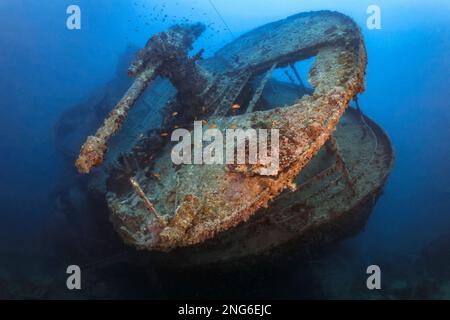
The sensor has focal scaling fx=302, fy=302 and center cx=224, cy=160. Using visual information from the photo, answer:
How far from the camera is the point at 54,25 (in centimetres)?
4447

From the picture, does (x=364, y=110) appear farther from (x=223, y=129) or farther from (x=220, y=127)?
(x=223, y=129)

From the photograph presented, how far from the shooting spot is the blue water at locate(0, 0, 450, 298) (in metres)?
10.3

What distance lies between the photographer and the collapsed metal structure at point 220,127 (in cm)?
401

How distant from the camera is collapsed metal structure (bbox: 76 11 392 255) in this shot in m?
4.01

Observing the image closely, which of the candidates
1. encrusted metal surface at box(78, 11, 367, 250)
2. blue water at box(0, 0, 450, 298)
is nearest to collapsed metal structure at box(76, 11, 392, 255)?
encrusted metal surface at box(78, 11, 367, 250)

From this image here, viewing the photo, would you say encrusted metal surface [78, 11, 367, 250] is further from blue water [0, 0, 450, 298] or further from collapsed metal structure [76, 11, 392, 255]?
blue water [0, 0, 450, 298]

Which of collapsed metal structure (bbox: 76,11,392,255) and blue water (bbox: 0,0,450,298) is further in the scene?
blue water (bbox: 0,0,450,298)

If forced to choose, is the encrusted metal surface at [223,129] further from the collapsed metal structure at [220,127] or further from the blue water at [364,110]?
the blue water at [364,110]

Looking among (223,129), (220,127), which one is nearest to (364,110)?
(220,127)

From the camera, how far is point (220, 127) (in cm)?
579

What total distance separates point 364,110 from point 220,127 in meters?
26.9

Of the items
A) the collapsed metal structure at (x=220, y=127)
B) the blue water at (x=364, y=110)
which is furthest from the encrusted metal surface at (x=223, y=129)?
the blue water at (x=364, y=110)

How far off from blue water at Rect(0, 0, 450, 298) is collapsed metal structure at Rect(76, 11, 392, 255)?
9.83 feet

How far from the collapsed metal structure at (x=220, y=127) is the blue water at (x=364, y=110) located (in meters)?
3.00
